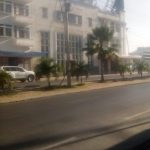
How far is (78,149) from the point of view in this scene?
8.34 metres

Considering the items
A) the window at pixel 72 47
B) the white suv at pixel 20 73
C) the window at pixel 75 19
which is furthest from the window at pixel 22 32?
the white suv at pixel 20 73

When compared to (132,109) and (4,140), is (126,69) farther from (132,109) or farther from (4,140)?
(4,140)

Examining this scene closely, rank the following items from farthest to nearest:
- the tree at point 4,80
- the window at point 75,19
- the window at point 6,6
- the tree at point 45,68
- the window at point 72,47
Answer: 1. the window at point 75,19
2. the window at point 72,47
3. the window at point 6,6
4. the tree at point 45,68
5. the tree at point 4,80

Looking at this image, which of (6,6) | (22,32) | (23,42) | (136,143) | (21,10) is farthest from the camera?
(22,32)

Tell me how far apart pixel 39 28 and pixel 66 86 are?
26417mm

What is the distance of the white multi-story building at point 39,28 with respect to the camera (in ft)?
160

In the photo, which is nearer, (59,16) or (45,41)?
(45,41)

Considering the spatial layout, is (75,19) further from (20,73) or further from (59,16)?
(20,73)

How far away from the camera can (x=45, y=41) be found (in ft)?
187

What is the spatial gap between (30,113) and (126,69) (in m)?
30.4

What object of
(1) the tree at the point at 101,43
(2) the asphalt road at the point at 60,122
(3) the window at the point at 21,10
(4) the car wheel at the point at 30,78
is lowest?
(2) the asphalt road at the point at 60,122

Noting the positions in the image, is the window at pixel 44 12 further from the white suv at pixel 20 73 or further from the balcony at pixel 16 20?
the white suv at pixel 20 73

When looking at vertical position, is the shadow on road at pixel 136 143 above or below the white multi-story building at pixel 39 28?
below

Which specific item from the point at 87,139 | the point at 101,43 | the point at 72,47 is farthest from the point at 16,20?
the point at 87,139
